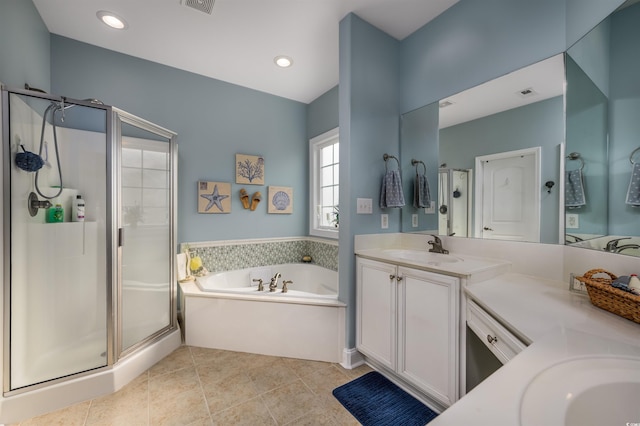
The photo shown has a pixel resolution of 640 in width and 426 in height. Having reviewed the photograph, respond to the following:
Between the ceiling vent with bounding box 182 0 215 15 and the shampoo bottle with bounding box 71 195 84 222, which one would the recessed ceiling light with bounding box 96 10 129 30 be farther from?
the shampoo bottle with bounding box 71 195 84 222

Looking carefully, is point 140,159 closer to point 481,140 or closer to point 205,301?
point 205,301

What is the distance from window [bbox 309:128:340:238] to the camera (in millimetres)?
3146

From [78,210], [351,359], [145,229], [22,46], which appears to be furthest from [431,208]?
[22,46]

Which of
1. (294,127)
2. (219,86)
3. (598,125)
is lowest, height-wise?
(598,125)

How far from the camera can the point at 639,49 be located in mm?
1049

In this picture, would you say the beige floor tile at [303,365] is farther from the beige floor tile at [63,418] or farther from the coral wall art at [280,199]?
the coral wall art at [280,199]

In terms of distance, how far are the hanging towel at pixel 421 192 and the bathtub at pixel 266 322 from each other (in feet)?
3.41

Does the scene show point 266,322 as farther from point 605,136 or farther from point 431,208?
point 605,136

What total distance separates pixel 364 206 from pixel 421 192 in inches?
20.1

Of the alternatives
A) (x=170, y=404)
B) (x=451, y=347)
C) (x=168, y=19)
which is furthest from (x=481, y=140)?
(x=170, y=404)

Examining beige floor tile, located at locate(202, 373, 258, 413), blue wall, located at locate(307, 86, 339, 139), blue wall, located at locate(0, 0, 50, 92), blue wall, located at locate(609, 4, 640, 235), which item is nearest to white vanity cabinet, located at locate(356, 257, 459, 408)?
blue wall, located at locate(609, 4, 640, 235)

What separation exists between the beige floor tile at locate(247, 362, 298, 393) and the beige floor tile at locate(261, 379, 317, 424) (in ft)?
0.17

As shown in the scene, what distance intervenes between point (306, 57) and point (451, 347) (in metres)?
2.59

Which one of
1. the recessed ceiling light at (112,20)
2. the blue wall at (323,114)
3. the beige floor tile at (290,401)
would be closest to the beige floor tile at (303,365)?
the beige floor tile at (290,401)
